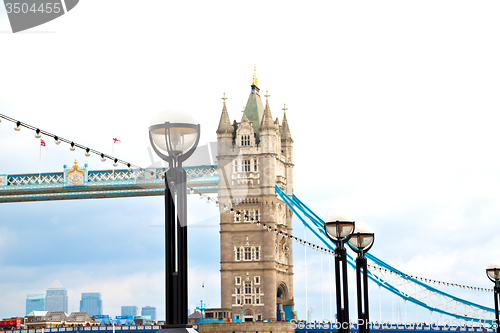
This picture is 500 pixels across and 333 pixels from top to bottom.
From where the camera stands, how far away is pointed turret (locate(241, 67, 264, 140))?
5508cm

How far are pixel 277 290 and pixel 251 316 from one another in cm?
370

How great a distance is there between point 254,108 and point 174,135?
49.4 metres

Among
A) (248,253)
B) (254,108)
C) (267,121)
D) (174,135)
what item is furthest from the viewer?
(254,108)

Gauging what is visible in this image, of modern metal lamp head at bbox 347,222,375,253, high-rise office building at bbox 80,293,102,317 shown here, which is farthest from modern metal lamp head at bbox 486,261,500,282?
high-rise office building at bbox 80,293,102,317

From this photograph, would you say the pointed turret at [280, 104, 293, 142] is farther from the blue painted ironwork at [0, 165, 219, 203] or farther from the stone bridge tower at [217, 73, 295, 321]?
the blue painted ironwork at [0, 165, 219, 203]

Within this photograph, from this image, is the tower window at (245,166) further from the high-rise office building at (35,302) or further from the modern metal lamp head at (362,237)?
the high-rise office building at (35,302)

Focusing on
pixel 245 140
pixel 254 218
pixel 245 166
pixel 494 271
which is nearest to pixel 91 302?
pixel 245 166

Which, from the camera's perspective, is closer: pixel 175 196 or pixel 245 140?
pixel 175 196

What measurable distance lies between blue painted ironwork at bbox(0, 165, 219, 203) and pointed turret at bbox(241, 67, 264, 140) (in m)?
4.54

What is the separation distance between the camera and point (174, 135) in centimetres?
680

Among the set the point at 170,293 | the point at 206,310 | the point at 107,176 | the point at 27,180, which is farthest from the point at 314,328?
the point at 170,293

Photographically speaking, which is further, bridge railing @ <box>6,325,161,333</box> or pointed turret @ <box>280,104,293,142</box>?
pointed turret @ <box>280,104,293,142</box>

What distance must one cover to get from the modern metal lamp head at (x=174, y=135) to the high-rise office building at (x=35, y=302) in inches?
5465

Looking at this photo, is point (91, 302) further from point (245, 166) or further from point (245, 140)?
point (245, 140)
